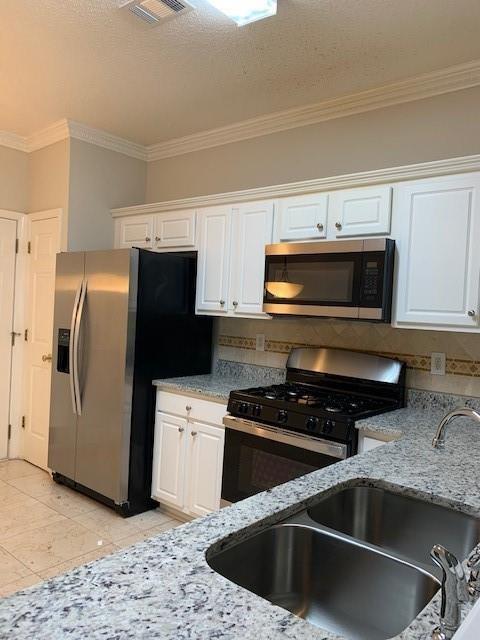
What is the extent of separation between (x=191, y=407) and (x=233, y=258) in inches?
38.9

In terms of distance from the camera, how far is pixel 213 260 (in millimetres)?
3328

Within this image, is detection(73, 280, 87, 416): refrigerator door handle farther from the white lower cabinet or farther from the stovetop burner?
the stovetop burner

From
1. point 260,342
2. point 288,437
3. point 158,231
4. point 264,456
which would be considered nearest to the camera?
point 288,437

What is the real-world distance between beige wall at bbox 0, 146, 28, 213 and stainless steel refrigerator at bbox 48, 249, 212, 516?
3.17 ft

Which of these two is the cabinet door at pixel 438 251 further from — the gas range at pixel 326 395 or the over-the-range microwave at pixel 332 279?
the gas range at pixel 326 395

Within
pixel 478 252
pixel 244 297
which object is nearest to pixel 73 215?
pixel 244 297

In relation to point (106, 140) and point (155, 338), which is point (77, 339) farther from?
point (106, 140)

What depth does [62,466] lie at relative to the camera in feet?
11.8

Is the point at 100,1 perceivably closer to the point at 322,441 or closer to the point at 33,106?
the point at 33,106

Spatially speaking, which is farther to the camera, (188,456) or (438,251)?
(188,456)

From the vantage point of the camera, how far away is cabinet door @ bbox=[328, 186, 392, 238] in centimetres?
256

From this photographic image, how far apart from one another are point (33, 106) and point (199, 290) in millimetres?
1746

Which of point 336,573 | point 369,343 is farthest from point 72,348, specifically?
point 336,573

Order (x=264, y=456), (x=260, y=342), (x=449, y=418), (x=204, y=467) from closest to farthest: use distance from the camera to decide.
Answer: (x=449, y=418) < (x=264, y=456) < (x=204, y=467) < (x=260, y=342)
